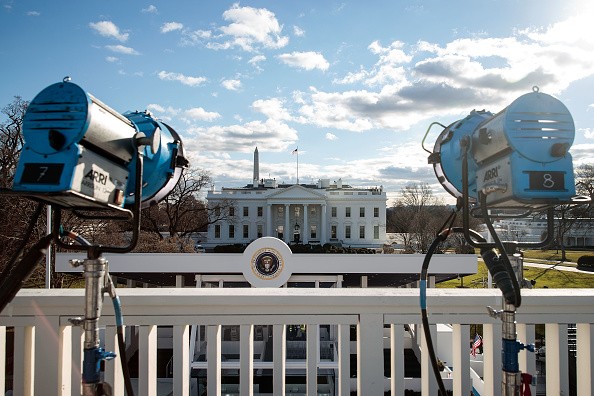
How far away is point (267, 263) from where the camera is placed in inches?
491

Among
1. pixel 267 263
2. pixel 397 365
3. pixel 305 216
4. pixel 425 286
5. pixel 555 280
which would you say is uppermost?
pixel 305 216

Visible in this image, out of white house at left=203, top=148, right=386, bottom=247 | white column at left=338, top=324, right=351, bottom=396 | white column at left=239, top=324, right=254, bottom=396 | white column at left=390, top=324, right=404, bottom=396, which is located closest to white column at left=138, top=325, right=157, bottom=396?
white column at left=239, top=324, right=254, bottom=396

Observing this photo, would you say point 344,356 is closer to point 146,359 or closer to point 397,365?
point 397,365

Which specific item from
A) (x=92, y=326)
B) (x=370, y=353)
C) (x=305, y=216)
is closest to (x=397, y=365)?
(x=370, y=353)

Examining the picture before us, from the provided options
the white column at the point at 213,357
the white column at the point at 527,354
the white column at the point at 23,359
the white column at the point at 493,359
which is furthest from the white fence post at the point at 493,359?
the white column at the point at 23,359

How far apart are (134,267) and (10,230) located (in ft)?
20.8

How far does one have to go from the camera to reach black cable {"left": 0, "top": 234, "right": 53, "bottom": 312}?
5.66 ft

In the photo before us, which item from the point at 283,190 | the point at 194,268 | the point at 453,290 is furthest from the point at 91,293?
the point at 283,190

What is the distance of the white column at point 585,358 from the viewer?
2.28 m

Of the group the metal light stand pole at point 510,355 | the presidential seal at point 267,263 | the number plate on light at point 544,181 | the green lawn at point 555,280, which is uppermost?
the number plate on light at point 544,181

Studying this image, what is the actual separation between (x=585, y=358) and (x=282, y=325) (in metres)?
1.50

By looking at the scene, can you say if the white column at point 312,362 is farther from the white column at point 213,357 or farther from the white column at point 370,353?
the white column at point 213,357

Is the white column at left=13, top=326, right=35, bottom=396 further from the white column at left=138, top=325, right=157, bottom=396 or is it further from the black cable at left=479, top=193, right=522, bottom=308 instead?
the black cable at left=479, top=193, right=522, bottom=308

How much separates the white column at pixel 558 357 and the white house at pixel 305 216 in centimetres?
5357
